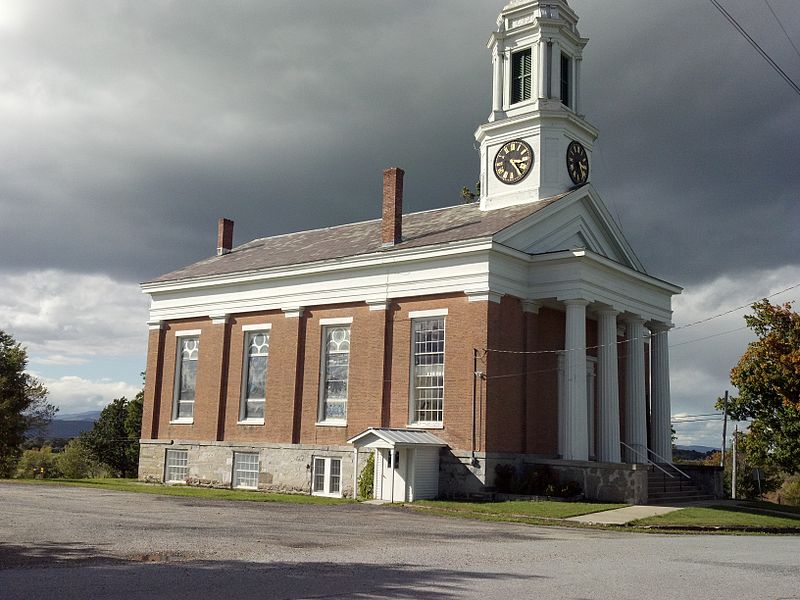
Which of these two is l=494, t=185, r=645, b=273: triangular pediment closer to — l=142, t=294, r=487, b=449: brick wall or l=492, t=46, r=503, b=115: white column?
l=142, t=294, r=487, b=449: brick wall

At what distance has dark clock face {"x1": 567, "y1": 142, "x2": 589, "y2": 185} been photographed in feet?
118

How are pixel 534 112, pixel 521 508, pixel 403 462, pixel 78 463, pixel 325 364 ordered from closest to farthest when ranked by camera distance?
pixel 521 508, pixel 403 462, pixel 325 364, pixel 534 112, pixel 78 463

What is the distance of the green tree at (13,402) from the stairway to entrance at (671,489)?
121 feet

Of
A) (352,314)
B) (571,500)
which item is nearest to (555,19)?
(352,314)

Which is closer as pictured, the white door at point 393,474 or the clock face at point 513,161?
the white door at point 393,474

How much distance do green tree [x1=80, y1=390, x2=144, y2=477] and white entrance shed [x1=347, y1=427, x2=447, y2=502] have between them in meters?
45.6

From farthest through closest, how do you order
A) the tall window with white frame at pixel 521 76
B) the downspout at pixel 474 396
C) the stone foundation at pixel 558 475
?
the tall window with white frame at pixel 521 76 → the downspout at pixel 474 396 → the stone foundation at pixel 558 475

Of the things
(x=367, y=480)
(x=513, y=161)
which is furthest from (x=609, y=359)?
(x=367, y=480)

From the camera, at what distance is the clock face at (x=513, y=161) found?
35.8 metres

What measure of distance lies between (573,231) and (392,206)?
745cm

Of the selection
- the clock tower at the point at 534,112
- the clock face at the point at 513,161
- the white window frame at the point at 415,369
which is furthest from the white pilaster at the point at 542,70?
the white window frame at the point at 415,369

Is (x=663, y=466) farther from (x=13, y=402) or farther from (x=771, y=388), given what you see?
(x=13, y=402)

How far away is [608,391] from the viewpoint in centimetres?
3212

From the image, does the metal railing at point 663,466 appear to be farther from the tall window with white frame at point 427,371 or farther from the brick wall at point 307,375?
the tall window with white frame at point 427,371
